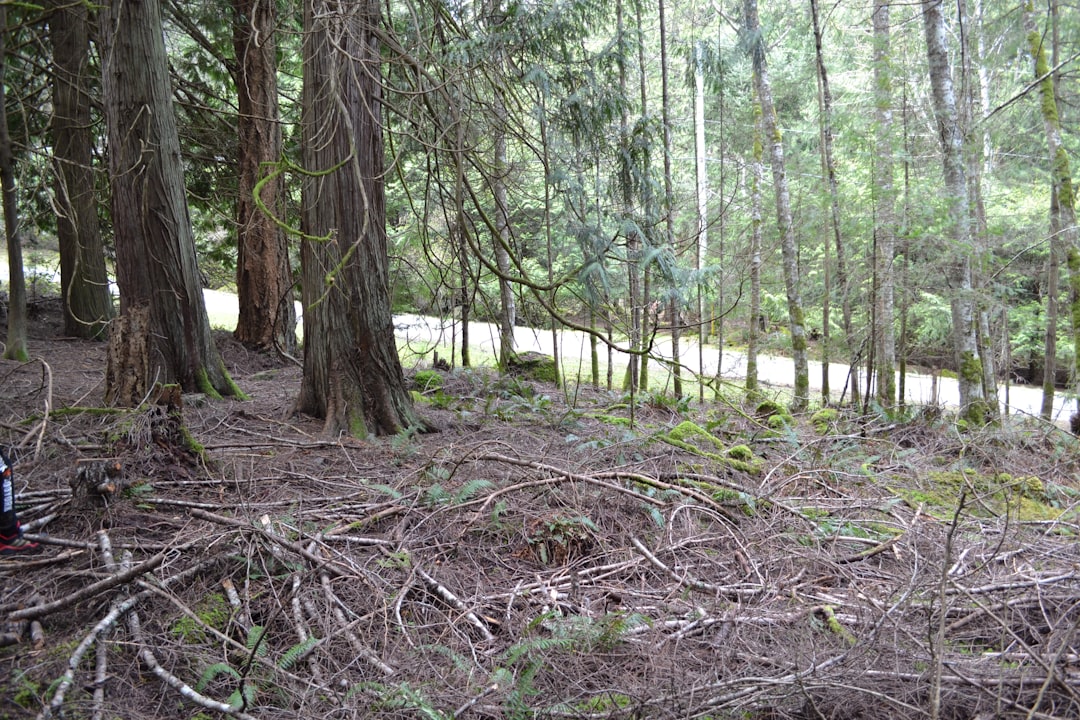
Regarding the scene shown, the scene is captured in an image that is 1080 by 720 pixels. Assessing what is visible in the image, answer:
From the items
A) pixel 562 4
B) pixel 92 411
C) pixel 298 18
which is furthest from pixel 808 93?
pixel 92 411

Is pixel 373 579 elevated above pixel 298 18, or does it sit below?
below

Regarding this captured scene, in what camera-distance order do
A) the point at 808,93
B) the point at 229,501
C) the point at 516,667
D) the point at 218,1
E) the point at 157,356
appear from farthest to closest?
the point at 808,93 < the point at 218,1 < the point at 157,356 < the point at 229,501 < the point at 516,667

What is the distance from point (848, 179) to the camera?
516 inches

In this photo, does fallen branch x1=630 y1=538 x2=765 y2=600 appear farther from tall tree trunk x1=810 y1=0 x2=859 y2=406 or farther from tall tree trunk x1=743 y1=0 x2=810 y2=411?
tall tree trunk x1=743 y1=0 x2=810 y2=411

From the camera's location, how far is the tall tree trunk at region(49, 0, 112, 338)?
8.96m

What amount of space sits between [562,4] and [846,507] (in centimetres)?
627

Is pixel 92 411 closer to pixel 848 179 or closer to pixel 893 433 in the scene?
pixel 893 433

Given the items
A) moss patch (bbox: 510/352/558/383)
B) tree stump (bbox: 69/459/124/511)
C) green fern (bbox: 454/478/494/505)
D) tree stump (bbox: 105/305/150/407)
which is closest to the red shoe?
tree stump (bbox: 69/459/124/511)

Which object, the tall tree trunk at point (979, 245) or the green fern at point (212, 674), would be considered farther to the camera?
the tall tree trunk at point (979, 245)

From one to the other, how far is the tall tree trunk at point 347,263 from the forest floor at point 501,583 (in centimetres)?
44

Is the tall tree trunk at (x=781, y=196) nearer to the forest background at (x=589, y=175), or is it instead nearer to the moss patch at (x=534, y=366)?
the forest background at (x=589, y=175)

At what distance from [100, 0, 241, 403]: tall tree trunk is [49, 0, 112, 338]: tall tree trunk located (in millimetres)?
3049

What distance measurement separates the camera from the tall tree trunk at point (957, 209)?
9000 mm

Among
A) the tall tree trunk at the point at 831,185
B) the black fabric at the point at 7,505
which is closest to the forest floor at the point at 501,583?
the black fabric at the point at 7,505
